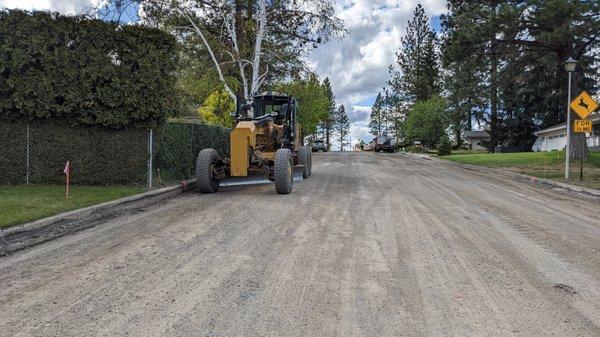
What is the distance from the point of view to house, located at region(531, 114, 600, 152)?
40078 mm

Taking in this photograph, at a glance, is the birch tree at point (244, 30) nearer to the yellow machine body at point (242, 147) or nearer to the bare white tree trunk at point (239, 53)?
the bare white tree trunk at point (239, 53)

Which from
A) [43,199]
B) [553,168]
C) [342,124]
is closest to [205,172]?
[43,199]

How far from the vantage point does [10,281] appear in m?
4.87

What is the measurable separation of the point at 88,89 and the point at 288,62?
12.0m

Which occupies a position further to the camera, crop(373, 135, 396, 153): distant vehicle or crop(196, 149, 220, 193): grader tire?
crop(373, 135, 396, 153): distant vehicle

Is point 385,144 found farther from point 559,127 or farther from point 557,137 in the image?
point 559,127

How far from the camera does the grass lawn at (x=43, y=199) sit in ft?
24.8

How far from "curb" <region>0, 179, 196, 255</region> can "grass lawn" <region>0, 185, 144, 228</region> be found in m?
0.22

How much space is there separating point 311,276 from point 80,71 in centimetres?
870

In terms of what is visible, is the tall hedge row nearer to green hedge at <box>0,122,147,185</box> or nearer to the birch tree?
green hedge at <box>0,122,147,185</box>

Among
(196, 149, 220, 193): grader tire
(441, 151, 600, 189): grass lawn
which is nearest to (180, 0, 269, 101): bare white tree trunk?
(196, 149, 220, 193): grader tire

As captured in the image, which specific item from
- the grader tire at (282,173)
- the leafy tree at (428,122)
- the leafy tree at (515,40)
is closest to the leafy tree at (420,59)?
the leafy tree at (428,122)

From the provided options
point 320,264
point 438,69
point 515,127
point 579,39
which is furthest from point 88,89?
point 438,69

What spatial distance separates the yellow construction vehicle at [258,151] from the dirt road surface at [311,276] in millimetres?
2632
